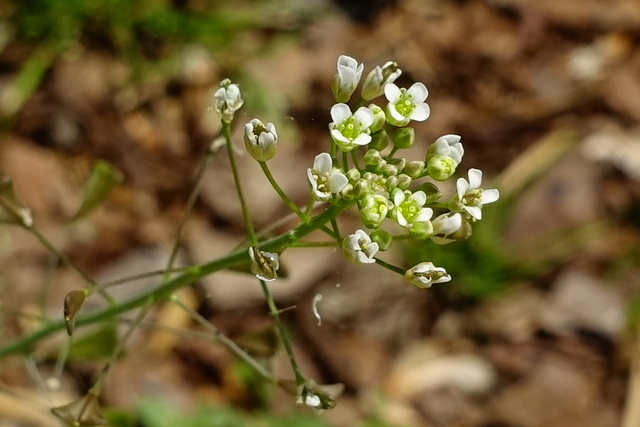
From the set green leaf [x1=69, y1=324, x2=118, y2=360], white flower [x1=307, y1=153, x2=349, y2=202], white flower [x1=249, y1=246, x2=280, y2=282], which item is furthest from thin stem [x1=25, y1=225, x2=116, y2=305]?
white flower [x1=307, y1=153, x2=349, y2=202]

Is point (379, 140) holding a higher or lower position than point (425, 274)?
higher

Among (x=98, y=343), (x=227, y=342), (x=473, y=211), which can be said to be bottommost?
(x=98, y=343)

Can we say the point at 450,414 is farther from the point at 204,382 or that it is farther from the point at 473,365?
the point at 204,382

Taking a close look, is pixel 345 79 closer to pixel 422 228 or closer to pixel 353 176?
pixel 353 176

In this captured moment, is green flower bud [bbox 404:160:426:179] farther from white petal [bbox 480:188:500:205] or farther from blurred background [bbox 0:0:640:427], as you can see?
blurred background [bbox 0:0:640:427]

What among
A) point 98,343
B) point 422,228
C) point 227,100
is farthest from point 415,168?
point 98,343

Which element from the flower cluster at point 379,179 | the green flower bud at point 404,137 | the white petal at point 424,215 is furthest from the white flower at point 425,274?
the green flower bud at point 404,137

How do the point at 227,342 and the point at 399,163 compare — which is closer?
the point at 399,163

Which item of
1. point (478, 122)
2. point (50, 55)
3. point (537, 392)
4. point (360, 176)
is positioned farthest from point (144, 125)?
point (360, 176)
